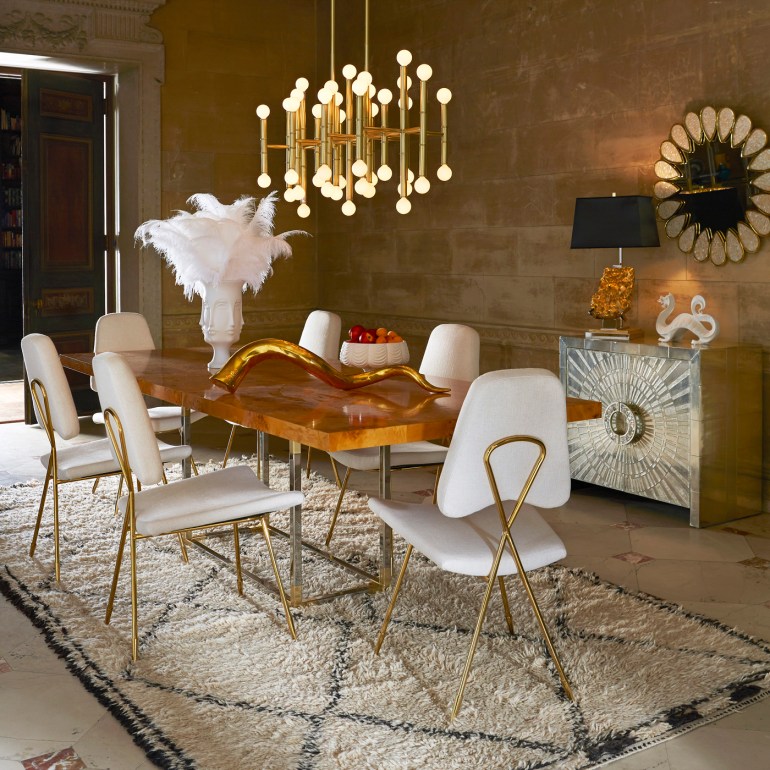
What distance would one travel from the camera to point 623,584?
3941 millimetres

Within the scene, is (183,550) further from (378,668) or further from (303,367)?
(378,668)

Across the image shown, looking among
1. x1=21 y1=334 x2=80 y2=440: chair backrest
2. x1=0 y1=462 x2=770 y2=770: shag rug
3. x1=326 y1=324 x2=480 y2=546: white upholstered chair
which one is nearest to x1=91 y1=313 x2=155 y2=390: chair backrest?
x1=21 y1=334 x2=80 y2=440: chair backrest

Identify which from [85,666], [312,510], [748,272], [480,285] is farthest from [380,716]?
[480,285]

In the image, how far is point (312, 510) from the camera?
498 cm

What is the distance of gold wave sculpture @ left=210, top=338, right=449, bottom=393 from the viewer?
3.72m

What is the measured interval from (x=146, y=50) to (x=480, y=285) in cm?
301

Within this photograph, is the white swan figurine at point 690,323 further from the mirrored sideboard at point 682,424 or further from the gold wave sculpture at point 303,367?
the gold wave sculpture at point 303,367

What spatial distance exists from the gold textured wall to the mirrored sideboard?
0.18m

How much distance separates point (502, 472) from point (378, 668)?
0.78 m

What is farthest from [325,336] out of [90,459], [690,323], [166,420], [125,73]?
[125,73]

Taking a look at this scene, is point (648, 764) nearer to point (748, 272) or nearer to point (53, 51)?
point (748, 272)

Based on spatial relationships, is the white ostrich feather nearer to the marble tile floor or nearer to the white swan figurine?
the marble tile floor

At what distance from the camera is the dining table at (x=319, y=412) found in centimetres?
306

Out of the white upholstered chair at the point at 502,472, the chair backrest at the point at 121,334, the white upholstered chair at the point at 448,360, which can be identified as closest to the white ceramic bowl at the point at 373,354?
the white upholstered chair at the point at 448,360
